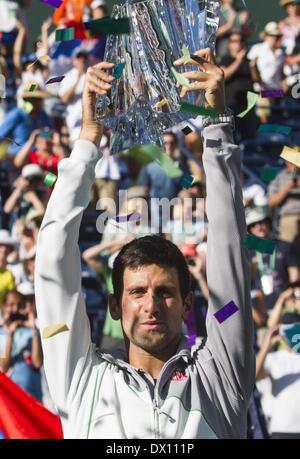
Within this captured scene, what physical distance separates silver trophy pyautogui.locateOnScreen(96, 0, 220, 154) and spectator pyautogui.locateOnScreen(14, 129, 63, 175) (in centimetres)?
417

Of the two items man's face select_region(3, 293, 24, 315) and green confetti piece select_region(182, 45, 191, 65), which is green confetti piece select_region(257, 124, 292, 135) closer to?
green confetti piece select_region(182, 45, 191, 65)

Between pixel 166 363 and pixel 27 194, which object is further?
pixel 27 194

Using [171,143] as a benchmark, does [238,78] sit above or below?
above

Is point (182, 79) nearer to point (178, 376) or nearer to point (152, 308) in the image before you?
point (152, 308)

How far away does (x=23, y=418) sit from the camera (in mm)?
4273

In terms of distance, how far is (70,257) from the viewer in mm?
3553

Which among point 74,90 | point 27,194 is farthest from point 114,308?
point 74,90

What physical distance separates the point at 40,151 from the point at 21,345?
1730 mm

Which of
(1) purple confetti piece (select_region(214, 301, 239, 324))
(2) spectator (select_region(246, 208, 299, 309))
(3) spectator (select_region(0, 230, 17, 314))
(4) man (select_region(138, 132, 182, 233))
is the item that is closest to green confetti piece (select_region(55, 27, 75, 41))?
(1) purple confetti piece (select_region(214, 301, 239, 324))

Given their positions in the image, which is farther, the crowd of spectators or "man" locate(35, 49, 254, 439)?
the crowd of spectators

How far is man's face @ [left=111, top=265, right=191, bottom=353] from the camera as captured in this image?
357 cm

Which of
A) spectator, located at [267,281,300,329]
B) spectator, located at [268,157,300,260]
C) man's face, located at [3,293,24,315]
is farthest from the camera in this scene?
spectator, located at [268,157,300,260]

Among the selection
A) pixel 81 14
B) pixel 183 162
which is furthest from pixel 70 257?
pixel 81 14

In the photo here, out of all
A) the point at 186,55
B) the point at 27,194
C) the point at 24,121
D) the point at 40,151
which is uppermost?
the point at 186,55
